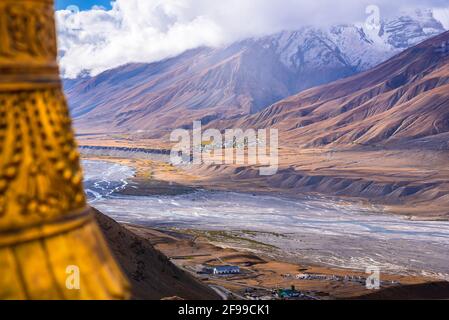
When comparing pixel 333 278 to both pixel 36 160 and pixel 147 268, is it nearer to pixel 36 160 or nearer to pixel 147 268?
pixel 147 268

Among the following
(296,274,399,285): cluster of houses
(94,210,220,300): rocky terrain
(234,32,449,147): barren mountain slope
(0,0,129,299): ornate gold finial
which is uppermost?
(234,32,449,147): barren mountain slope

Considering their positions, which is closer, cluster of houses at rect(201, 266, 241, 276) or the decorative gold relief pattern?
the decorative gold relief pattern

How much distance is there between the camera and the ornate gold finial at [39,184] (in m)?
1.88

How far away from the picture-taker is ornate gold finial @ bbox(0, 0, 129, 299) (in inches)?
73.9

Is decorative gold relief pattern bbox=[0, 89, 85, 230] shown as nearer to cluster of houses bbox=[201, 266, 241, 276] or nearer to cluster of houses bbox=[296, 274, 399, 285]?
cluster of houses bbox=[201, 266, 241, 276]

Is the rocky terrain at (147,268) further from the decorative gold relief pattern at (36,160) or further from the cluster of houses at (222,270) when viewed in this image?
the decorative gold relief pattern at (36,160)

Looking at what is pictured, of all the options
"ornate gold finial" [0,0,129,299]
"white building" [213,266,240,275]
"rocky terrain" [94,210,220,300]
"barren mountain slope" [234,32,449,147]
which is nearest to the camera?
"ornate gold finial" [0,0,129,299]

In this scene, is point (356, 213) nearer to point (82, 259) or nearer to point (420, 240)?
point (420, 240)

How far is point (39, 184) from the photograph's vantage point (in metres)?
1.95

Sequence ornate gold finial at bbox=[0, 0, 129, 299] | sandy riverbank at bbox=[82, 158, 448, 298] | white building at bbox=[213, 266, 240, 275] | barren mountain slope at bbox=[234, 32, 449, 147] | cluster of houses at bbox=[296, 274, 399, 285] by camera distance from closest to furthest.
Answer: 1. ornate gold finial at bbox=[0, 0, 129, 299]
2. sandy riverbank at bbox=[82, 158, 448, 298]
3. cluster of houses at bbox=[296, 274, 399, 285]
4. white building at bbox=[213, 266, 240, 275]
5. barren mountain slope at bbox=[234, 32, 449, 147]

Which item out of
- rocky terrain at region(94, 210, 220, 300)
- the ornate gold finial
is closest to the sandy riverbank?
rocky terrain at region(94, 210, 220, 300)

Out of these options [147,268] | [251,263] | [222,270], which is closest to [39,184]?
[147,268]

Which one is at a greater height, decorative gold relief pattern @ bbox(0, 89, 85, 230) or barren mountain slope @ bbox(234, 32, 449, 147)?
barren mountain slope @ bbox(234, 32, 449, 147)

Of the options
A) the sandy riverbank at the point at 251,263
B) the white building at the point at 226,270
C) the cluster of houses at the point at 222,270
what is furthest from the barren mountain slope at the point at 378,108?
the cluster of houses at the point at 222,270
